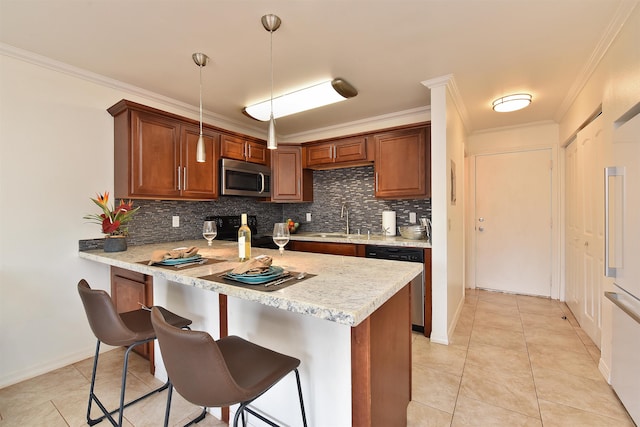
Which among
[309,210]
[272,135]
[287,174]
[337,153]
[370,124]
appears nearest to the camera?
[272,135]

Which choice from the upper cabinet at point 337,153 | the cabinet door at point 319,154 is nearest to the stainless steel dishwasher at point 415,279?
the upper cabinet at point 337,153

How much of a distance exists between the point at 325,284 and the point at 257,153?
8.99ft

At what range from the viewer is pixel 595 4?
1583 mm

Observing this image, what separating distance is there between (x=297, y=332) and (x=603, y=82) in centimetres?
276

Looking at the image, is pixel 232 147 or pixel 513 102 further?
pixel 232 147

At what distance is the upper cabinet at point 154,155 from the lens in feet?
7.84

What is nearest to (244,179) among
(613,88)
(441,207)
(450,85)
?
(441,207)

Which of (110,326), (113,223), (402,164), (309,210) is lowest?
(110,326)

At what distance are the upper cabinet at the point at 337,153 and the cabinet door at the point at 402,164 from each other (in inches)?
8.2

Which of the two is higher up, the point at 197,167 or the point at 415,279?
the point at 197,167

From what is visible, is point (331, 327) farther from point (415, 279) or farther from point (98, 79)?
point (98, 79)

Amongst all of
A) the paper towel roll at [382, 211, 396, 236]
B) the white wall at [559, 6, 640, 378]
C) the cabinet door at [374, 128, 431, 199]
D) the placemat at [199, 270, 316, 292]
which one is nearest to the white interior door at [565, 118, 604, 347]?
the white wall at [559, 6, 640, 378]

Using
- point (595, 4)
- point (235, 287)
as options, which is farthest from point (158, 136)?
point (595, 4)

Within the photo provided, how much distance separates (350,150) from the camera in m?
3.44
